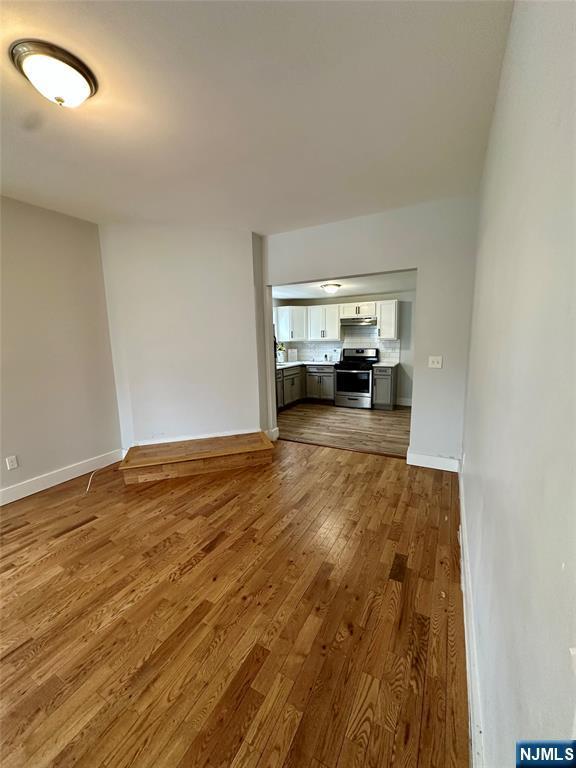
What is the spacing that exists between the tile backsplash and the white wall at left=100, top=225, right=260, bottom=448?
338 centimetres

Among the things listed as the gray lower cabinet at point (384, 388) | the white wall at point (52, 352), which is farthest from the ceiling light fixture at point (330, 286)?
the white wall at point (52, 352)

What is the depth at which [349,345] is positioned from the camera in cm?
656

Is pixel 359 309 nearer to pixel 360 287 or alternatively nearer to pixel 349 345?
pixel 360 287

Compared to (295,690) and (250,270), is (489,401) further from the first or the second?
(250,270)

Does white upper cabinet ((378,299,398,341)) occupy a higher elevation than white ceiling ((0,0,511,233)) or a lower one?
lower

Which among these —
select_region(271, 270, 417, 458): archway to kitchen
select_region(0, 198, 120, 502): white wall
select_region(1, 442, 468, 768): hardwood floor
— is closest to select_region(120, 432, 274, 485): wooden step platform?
select_region(1, 442, 468, 768): hardwood floor

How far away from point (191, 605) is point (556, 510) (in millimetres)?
1757

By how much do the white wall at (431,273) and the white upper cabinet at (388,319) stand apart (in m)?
2.73

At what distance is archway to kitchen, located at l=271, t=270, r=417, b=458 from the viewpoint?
5.16 meters

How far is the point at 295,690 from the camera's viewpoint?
1.20 m

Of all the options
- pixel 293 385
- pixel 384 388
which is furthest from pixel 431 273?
pixel 293 385

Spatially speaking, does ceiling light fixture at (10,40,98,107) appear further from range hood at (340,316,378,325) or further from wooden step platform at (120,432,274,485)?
range hood at (340,316,378,325)

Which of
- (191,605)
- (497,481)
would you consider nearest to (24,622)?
(191,605)

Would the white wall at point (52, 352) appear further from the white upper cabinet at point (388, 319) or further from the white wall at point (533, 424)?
the white upper cabinet at point (388, 319)
